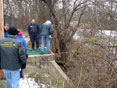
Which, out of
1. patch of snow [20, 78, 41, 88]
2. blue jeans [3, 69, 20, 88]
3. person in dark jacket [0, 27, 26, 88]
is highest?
person in dark jacket [0, 27, 26, 88]

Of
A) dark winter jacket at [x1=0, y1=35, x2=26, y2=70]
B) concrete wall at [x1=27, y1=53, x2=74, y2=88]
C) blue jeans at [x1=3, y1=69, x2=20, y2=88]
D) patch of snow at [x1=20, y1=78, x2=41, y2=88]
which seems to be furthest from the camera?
concrete wall at [x1=27, y1=53, x2=74, y2=88]

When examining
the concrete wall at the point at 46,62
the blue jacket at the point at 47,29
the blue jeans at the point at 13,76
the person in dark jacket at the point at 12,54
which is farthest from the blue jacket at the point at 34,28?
the blue jeans at the point at 13,76

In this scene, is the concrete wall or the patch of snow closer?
the patch of snow

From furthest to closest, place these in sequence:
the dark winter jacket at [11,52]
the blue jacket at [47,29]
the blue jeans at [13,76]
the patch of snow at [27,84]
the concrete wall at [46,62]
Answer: the blue jacket at [47,29]
the concrete wall at [46,62]
the patch of snow at [27,84]
the blue jeans at [13,76]
the dark winter jacket at [11,52]

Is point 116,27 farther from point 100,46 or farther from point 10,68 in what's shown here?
point 10,68

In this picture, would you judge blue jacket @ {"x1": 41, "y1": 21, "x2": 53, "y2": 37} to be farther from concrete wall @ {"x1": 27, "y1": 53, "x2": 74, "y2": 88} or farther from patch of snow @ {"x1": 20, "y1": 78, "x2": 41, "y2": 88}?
patch of snow @ {"x1": 20, "y1": 78, "x2": 41, "y2": 88}

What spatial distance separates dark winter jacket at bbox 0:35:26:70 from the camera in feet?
10.4

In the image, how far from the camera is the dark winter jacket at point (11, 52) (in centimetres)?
316

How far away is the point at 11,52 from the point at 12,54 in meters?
0.05

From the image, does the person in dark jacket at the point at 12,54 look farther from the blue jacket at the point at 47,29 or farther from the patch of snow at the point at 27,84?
the blue jacket at the point at 47,29

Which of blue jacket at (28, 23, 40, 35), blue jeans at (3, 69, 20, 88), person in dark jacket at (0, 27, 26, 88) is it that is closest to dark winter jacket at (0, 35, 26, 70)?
person in dark jacket at (0, 27, 26, 88)

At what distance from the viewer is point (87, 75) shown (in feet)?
16.0

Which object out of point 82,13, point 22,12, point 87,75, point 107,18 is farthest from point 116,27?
point 22,12

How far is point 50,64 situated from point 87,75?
6.59 ft
